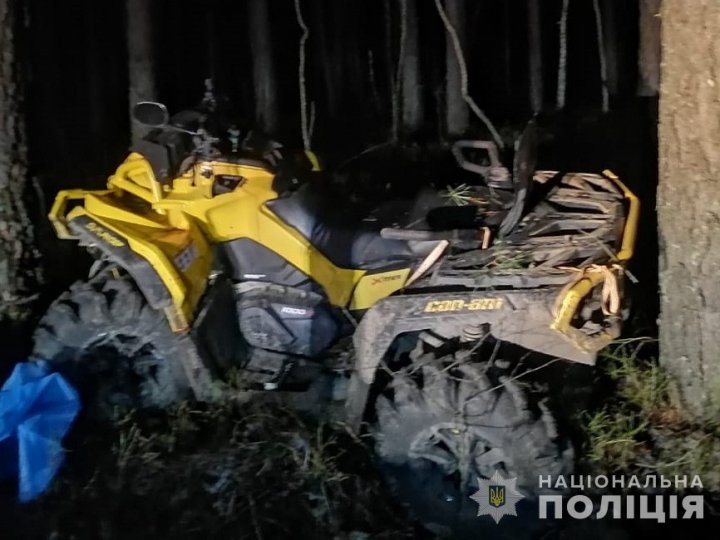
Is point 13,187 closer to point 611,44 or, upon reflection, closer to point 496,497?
point 496,497

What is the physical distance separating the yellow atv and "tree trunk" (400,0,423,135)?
160 inches

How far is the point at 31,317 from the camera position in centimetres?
388

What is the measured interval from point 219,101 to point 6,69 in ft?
2.69

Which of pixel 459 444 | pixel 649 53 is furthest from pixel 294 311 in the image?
pixel 649 53

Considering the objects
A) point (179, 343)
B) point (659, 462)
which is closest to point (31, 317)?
point (179, 343)

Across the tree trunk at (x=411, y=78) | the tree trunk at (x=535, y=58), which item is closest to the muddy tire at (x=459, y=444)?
the tree trunk at (x=411, y=78)

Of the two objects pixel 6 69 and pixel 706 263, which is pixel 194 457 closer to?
pixel 6 69

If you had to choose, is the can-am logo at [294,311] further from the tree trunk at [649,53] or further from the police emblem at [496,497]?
the tree trunk at [649,53]

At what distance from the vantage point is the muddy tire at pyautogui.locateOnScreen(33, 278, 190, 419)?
3445 millimetres

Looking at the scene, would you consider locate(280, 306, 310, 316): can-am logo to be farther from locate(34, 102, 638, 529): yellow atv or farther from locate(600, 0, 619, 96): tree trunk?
locate(600, 0, 619, 96): tree trunk

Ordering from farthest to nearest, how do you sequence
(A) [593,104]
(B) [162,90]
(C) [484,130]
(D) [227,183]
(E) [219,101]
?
(A) [593,104] < (C) [484,130] < (B) [162,90] < (E) [219,101] < (D) [227,183]

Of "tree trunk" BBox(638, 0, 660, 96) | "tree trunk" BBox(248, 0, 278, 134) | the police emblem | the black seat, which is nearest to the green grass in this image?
the police emblem

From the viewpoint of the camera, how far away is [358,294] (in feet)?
11.6

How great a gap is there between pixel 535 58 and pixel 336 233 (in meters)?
6.03
